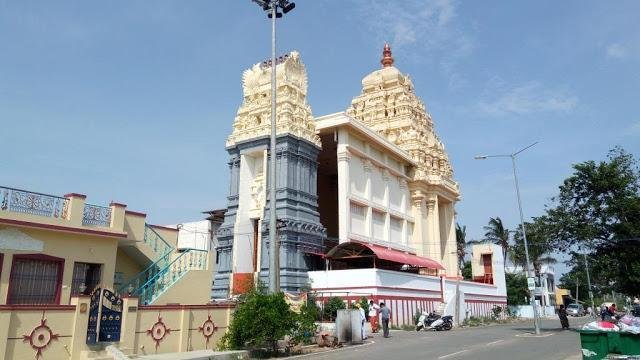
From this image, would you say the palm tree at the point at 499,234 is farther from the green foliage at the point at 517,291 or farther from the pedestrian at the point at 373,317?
the pedestrian at the point at 373,317

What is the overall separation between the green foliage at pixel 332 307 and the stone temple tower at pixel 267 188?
3213 millimetres

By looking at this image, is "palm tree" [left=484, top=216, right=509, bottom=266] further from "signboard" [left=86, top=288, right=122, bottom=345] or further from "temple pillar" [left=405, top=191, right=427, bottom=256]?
"signboard" [left=86, top=288, right=122, bottom=345]

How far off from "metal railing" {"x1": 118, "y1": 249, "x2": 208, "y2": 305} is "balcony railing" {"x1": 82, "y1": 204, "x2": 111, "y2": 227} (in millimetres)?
2845

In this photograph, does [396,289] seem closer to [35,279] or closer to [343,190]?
[343,190]

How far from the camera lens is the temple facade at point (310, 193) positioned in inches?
1188

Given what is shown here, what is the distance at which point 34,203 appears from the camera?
16.9 m

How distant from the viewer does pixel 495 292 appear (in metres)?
47.1

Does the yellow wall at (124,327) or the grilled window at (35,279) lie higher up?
the grilled window at (35,279)

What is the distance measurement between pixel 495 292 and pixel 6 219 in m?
41.3

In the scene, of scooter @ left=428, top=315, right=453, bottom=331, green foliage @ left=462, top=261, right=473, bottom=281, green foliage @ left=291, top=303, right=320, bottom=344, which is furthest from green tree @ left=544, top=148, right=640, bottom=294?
green foliage @ left=462, top=261, right=473, bottom=281

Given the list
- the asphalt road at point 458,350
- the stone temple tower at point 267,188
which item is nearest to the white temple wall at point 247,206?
the stone temple tower at point 267,188

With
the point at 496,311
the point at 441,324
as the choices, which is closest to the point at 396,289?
the point at 441,324

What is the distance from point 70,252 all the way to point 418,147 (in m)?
31.9

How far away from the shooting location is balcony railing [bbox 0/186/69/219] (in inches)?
637
